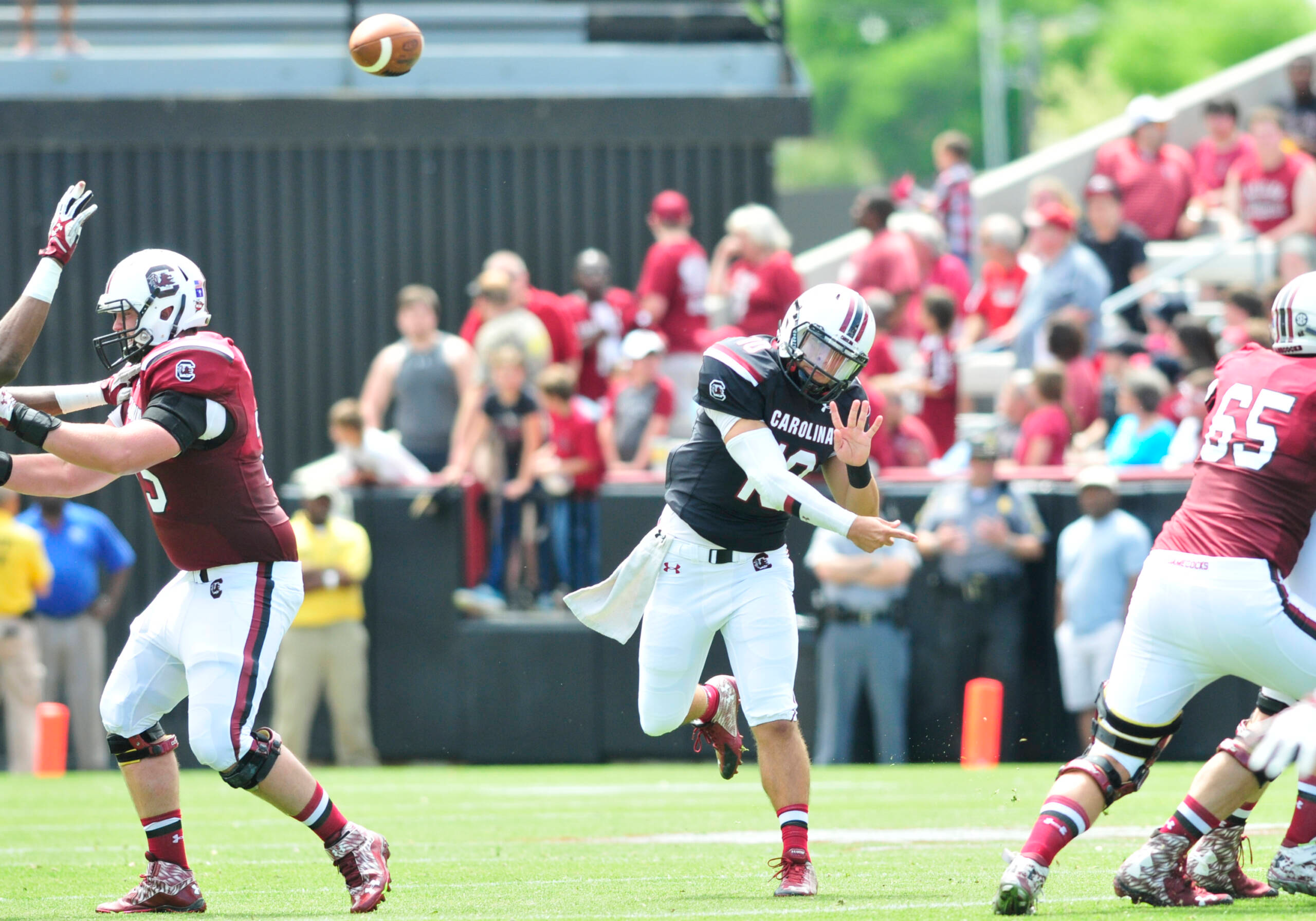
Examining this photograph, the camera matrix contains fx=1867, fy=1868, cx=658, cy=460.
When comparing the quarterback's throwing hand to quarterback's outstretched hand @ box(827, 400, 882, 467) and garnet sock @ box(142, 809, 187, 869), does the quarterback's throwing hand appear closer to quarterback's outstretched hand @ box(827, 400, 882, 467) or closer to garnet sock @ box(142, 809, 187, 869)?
quarterback's outstretched hand @ box(827, 400, 882, 467)

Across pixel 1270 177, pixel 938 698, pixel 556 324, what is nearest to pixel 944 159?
pixel 1270 177

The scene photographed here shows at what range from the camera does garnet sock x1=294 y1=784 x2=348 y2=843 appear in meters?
6.05

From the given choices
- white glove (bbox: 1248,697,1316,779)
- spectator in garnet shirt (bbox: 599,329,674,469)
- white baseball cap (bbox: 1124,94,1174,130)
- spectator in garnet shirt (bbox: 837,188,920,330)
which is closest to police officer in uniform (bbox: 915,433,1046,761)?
spectator in garnet shirt (bbox: 837,188,920,330)

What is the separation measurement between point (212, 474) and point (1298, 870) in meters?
3.73

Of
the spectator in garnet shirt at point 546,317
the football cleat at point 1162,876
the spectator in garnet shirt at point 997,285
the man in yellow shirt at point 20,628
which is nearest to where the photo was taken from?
the football cleat at point 1162,876

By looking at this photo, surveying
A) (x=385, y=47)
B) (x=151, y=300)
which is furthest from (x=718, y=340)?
(x=151, y=300)

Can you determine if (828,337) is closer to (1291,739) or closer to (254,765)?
(1291,739)

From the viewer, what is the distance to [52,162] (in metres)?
14.7

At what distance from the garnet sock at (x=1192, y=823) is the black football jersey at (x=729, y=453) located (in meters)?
A: 1.69

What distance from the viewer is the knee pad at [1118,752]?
560 centimetres

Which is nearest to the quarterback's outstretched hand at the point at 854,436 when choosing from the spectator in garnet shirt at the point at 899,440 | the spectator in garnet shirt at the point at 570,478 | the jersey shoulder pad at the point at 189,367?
the jersey shoulder pad at the point at 189,367

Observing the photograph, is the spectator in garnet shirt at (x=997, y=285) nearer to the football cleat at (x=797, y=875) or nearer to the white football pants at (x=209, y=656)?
the football cleat at (x=797, y=875)

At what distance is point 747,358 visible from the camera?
21.6 ft

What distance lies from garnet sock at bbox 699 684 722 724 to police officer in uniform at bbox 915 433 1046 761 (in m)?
5.27
